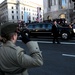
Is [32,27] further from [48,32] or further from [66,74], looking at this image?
[66,74]

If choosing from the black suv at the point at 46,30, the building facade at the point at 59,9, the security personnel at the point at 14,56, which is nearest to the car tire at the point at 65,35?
the black suv at the point at 46,30

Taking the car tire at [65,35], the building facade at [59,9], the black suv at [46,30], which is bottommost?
the car tire at [65,35]

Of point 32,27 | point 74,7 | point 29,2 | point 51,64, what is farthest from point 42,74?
point 29,2

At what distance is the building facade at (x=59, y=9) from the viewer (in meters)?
56.7

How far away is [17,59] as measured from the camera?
2.25 metres

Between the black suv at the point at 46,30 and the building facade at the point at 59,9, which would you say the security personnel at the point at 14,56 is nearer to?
the black suv at the point at 46,30

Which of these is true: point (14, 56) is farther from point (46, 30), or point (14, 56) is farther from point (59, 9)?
point (59, 9)

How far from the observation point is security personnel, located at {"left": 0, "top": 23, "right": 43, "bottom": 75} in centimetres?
226

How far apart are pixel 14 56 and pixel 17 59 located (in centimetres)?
4

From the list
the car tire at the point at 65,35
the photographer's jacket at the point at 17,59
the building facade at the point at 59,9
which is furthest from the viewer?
the building facade at the point at 59,9

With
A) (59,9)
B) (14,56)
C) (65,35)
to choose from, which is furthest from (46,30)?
(59,9)

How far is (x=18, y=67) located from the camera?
2.31 meters

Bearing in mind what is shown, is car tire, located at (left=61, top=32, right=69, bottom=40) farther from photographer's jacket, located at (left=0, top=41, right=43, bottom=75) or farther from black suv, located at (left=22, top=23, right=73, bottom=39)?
photographer's jacket, located at (left=0, top=41, right=43, bottom=75)

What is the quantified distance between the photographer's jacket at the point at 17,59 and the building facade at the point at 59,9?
173 feet
